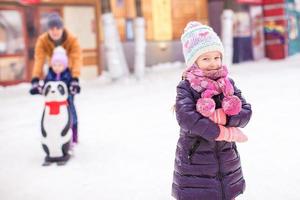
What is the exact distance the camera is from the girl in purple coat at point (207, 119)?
2.22 m

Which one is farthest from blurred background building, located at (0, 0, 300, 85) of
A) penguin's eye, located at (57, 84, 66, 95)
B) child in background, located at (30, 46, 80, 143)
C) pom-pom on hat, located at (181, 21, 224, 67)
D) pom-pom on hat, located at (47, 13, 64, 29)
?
pom-pom on hat, located at (181, 21, 224, 67)

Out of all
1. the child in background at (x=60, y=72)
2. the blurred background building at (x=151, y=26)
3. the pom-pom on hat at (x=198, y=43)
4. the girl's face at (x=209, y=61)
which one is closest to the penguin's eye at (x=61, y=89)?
the child in background at (x=60, y=72)

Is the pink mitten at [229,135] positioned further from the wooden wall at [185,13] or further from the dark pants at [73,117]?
the wooden wall at [185,13]

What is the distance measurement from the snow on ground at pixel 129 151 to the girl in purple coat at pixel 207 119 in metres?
1.00

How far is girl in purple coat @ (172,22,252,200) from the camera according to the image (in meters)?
→ 2.22

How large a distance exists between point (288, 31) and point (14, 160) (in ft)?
52.1

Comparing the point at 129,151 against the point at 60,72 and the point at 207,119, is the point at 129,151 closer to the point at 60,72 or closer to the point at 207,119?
the point at 60,72

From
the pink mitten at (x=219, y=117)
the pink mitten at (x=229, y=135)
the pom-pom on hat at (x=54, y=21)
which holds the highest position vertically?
the pom-pom on hat at (x=54, y=21)

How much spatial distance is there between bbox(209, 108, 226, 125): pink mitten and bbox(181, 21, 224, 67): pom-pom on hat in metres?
0.32

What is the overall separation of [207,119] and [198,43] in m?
0.42

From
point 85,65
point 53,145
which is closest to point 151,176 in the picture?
point 53,145

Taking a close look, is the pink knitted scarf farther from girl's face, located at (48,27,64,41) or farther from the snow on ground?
girl's face, located at (48,27,64,41)

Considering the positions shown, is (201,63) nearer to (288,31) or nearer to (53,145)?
(53,145)

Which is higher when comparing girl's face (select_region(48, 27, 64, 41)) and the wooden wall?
the wooden wall
